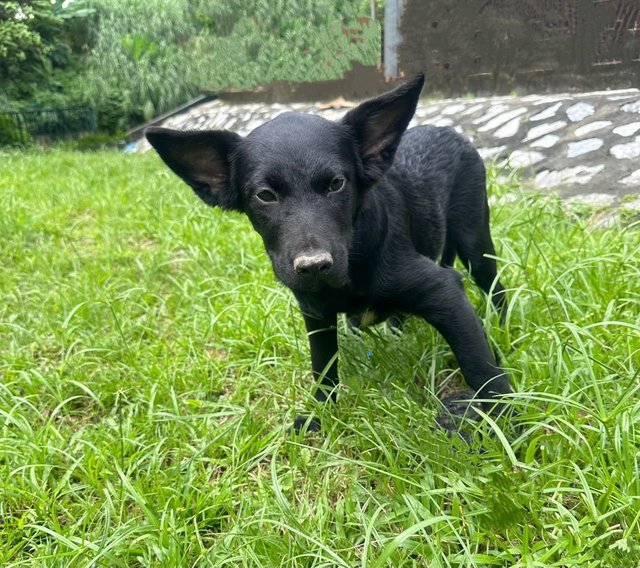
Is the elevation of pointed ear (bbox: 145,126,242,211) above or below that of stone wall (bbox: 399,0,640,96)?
above

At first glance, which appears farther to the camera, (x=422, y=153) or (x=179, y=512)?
(x=422, y=153)

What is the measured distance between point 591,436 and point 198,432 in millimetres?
1401

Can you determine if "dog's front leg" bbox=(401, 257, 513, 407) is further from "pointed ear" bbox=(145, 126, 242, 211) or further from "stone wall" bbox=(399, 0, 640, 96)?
"stone wall" bbox=(399, 0, 640, 96)

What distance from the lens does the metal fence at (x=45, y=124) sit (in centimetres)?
1318

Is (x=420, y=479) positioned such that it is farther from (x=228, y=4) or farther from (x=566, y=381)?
(x=228, y=4)

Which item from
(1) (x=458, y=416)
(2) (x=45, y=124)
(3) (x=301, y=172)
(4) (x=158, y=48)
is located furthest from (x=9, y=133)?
(1) (x=458, y=416)

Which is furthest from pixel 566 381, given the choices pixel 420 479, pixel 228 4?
pixel 228 4

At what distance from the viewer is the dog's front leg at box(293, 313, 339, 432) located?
2.18 meters

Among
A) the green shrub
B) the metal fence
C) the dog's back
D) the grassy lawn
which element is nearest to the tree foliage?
the metal fence

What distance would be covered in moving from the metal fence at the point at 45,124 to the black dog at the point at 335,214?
13229mm

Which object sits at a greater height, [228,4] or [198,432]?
[228,4]

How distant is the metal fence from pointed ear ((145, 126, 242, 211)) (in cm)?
1314

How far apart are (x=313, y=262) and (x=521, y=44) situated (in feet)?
17.8

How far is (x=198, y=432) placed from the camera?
223 centimetres
